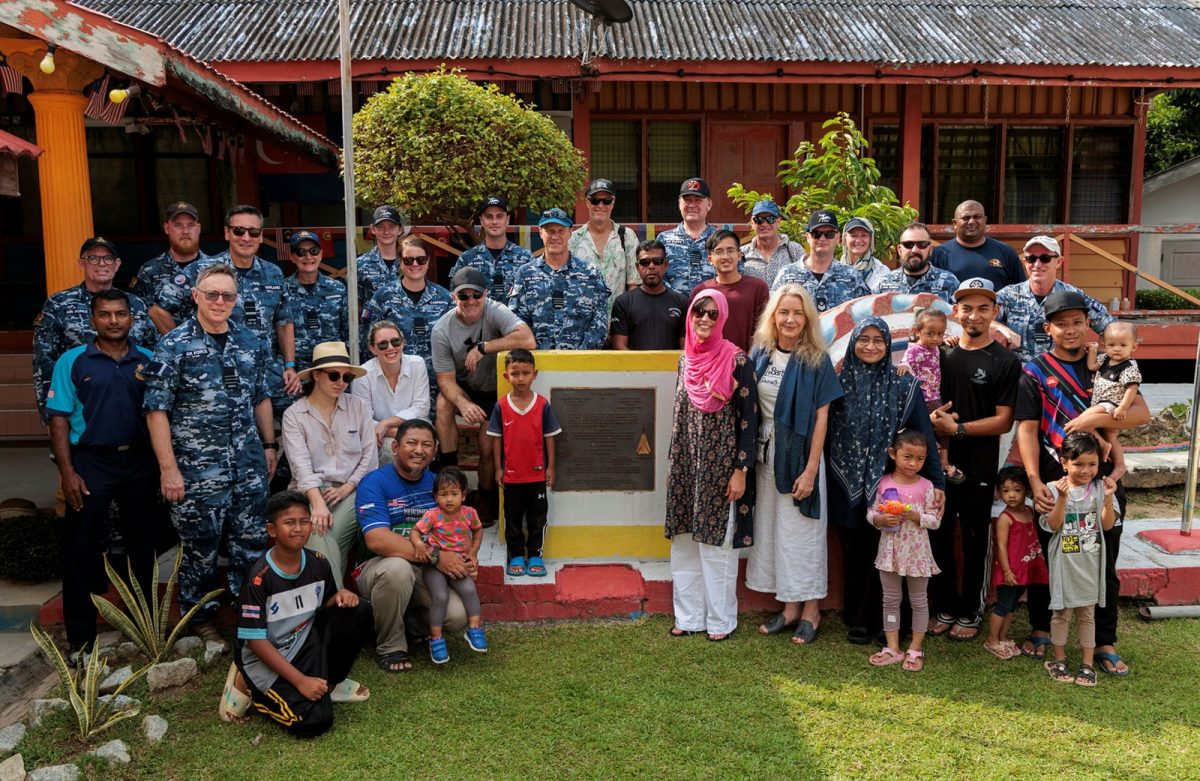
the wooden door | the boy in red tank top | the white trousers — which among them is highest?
the wooden door

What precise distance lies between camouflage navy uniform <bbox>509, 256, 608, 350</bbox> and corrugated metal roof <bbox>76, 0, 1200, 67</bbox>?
555cm

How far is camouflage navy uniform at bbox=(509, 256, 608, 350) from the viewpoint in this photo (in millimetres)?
5926

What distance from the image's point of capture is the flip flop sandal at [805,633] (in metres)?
4.91

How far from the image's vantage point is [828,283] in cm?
576

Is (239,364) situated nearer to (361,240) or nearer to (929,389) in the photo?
(929,389)

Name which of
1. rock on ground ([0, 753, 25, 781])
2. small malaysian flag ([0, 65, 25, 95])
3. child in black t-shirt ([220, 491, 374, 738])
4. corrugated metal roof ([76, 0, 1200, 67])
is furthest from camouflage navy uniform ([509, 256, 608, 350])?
corrugated metal roof ([76, 0, 1200, 67])

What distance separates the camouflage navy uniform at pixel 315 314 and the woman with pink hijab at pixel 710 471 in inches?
93.5

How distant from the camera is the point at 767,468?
4.95m

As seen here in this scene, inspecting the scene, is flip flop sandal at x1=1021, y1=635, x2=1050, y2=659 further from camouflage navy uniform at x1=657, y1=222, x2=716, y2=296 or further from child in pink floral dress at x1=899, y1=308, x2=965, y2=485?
camouflage navy uniform at x1=657, y1=222, x2=716, y2=296

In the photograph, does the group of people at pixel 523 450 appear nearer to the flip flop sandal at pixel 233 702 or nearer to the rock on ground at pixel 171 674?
the flip flop sandal at pixel 233 702

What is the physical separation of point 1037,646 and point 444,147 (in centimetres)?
597

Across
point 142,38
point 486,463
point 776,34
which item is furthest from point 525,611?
point 776,34

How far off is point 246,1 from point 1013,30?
10.6m

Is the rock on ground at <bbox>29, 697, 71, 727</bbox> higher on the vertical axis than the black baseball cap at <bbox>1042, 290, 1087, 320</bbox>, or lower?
lower
